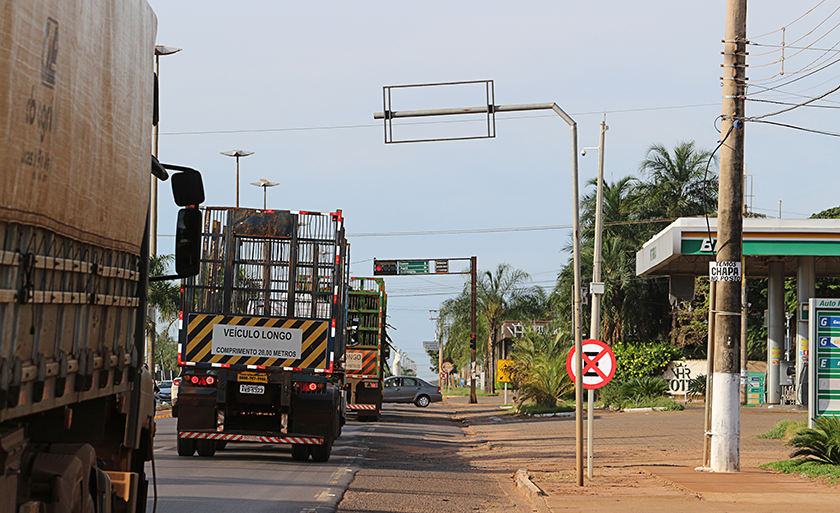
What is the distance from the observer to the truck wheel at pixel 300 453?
51.3 ft

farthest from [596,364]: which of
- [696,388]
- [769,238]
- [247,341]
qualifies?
[696,388]

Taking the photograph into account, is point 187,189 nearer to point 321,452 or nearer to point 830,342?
point 321,452

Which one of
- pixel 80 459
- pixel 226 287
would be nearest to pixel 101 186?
pixel 80 459

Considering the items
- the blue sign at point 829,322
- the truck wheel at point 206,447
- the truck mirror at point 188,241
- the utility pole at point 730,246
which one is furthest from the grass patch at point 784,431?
the truck mirror at point 188,241

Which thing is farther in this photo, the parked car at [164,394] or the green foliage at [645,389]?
the parked car at [164,394]

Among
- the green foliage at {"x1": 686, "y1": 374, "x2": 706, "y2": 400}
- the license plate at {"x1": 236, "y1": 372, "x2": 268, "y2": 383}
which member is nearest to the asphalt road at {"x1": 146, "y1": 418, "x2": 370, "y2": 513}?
the license plate at {"x1": 236, "y1": 372, "x2": 268, "y2": 383}

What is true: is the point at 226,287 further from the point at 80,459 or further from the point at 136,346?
the point at 80,459

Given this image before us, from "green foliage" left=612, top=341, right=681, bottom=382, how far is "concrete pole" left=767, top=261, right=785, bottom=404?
9760mm

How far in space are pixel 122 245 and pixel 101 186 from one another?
71cm

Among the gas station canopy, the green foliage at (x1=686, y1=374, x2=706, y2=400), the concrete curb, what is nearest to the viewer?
the concrete curb

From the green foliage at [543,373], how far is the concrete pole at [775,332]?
6659mm

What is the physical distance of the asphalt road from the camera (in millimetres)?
10258

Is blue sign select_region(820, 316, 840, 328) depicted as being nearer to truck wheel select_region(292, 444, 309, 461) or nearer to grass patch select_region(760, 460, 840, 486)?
grass patch select_region(760, 460, 840, 486)

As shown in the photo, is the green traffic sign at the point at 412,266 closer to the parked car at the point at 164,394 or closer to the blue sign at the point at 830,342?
the parked car at the point at 164,394
